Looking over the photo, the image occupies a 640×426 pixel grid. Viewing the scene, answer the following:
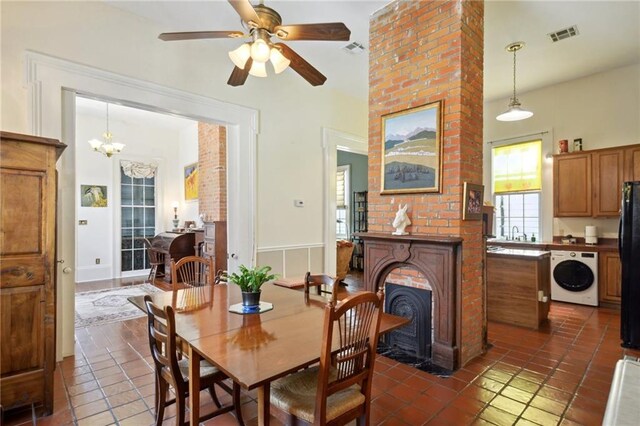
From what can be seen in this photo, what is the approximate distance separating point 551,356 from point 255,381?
315 cm

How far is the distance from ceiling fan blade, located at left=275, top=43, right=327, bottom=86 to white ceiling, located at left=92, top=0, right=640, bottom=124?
0.98 metres

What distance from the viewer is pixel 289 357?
55.2 inches

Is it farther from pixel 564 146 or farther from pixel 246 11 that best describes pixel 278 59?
pixel 564 146

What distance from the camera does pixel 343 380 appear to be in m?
1.52

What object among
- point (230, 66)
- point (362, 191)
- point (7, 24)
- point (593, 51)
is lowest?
point (362, 191)

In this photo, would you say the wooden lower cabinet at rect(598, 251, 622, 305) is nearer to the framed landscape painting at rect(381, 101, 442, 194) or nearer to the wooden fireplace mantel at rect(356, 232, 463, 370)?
the wooden fireplace mantel at rect(356, 232, 463, 370)

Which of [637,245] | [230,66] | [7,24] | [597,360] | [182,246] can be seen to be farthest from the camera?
[182,246]

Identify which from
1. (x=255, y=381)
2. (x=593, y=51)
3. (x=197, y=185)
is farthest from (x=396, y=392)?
(x=197, y=185)

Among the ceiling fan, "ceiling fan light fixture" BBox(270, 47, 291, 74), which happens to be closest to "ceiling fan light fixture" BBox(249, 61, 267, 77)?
the ceiling fan

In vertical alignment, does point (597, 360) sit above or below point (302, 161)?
below

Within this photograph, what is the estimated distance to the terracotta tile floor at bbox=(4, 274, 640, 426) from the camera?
83.2 inches

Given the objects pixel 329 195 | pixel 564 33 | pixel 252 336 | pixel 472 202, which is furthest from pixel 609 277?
pixel 252 336

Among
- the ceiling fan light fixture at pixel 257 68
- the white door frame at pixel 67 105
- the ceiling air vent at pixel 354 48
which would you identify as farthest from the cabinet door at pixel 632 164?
the white door frame at pixel 67 105

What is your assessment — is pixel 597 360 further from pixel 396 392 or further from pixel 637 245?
pixel 396 392
